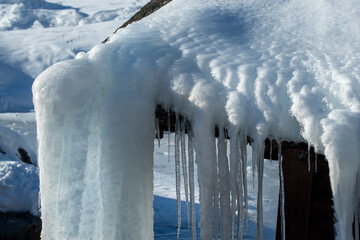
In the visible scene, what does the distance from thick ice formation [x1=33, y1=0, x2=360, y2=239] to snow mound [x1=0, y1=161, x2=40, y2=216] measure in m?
2.89

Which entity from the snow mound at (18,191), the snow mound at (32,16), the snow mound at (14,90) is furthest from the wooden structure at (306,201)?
the snow mound at (32,16)

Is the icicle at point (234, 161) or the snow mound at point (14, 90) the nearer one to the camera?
the icicle at point (234, 161)

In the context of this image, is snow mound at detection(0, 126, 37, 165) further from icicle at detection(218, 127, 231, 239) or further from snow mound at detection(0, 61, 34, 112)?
snow mound at detection(0, 61, 34, 112)

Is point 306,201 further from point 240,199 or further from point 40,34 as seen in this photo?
point 40,34

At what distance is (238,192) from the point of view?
6.96 feet

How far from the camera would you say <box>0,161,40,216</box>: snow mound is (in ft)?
15.5

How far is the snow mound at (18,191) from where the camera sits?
15.5ft

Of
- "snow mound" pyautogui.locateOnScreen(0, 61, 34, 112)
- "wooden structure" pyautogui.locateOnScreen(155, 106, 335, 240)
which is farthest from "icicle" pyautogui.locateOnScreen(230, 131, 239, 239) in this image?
"snow mound" pyautogui.locateOnScreen(0, 61, 34, 112)

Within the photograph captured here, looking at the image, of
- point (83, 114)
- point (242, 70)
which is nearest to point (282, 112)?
point (242, 70)

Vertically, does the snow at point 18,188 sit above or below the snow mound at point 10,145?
below

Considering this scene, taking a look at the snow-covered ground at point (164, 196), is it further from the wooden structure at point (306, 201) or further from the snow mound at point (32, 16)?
the snow mound at point (32, 16)

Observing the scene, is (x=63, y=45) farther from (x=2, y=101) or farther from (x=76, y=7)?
(x=76, y=7)

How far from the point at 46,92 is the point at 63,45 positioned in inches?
871

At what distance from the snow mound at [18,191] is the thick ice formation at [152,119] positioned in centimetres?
289
